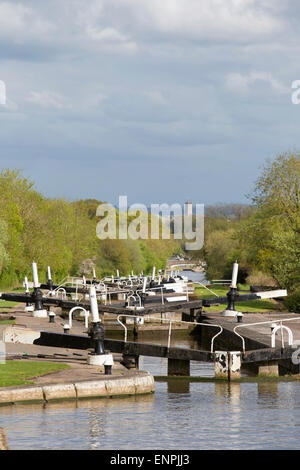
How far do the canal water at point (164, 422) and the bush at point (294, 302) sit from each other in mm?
28708

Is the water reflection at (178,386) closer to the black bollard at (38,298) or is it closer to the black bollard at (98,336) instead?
the black bollard at (98,336)

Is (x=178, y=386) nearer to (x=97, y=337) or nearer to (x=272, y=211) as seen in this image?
(x=97, y=337)

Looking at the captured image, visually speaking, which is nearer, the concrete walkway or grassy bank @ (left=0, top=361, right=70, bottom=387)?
the concrete walkway

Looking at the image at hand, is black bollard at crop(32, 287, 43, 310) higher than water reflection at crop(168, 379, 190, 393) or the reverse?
higher

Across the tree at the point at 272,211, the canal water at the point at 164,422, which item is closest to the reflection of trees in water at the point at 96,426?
the canal water at the point at 164,422

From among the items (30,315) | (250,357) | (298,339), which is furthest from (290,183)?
(250,357)

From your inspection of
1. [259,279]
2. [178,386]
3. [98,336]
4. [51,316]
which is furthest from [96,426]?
[259,279]

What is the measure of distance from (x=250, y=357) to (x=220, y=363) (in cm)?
86

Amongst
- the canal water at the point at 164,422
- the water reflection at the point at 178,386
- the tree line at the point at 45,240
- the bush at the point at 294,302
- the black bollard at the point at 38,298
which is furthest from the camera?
the tree line at the point at 45,240

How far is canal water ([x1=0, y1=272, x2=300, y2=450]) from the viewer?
52.0 feet

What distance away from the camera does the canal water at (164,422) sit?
15859 mm

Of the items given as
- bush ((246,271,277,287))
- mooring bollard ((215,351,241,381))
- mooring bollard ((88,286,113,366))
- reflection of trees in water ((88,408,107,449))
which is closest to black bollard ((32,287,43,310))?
mooring bollard ((215,351,241,381))

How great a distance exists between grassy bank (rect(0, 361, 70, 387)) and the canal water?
110cm

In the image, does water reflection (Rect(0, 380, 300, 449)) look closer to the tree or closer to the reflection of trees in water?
the reflection of trees in water
